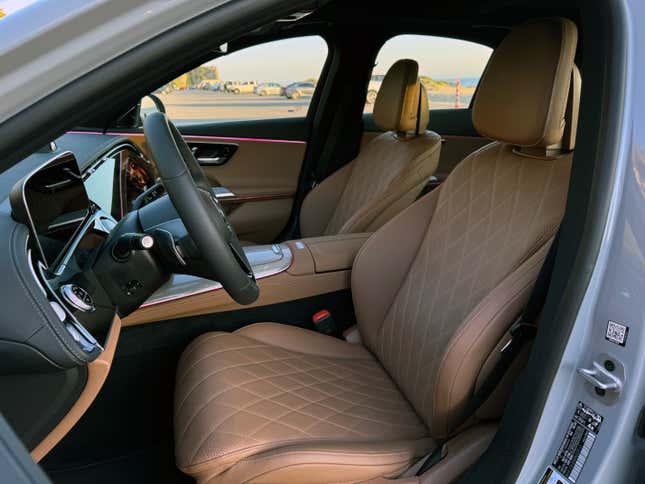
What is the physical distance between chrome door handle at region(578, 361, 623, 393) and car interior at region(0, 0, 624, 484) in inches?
3.5

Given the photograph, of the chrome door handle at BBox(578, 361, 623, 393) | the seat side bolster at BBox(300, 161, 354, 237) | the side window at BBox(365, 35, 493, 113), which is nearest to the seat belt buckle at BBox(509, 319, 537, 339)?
the chrome door handle at BBox(578, 361, 623, 393)

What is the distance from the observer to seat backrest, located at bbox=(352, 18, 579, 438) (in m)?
1.11

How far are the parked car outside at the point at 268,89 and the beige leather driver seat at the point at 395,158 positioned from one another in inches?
30.5

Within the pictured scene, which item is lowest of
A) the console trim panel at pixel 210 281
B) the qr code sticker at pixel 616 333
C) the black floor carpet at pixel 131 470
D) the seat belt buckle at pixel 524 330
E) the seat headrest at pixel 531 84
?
the black floor carpet at pixel 131 470

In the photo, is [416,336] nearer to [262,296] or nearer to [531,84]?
[262,296]

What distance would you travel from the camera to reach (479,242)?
1316mm

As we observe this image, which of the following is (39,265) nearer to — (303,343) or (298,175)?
(303,343)

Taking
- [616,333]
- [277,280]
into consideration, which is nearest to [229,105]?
[277,280]

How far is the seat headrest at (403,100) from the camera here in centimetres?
216

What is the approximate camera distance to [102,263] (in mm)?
1045

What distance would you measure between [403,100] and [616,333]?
1545 mm

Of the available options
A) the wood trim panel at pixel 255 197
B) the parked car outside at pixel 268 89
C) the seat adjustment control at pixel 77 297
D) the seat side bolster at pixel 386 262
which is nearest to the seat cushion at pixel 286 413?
the seat side bolster at pixel 386 262

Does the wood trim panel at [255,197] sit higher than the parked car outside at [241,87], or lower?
lower

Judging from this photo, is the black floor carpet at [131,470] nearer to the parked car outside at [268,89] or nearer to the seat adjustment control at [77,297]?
the seat adjustment control at [77,297]
